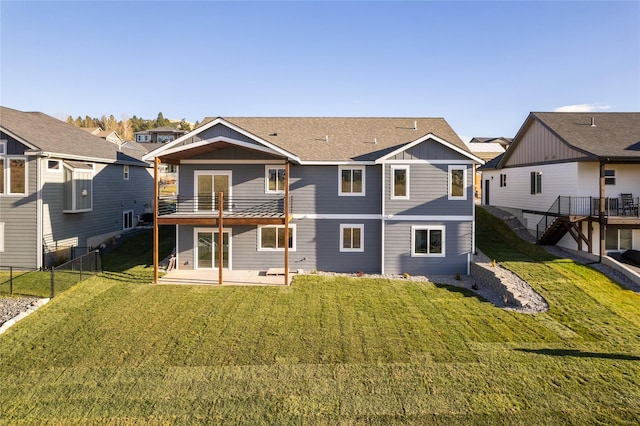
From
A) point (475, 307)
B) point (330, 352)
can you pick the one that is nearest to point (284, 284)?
point (330, 352)

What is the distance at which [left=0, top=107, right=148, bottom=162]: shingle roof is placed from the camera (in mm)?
17781

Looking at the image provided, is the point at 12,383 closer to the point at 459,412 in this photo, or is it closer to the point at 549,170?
the point at 459,412

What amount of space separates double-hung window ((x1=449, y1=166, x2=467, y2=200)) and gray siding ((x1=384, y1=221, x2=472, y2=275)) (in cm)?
128

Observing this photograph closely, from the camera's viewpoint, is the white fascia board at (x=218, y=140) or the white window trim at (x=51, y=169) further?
the white window trim at (x=51, y=169)

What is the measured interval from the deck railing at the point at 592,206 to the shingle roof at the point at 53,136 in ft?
82.0

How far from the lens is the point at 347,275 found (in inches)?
703

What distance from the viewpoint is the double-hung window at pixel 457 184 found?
58.1 feet

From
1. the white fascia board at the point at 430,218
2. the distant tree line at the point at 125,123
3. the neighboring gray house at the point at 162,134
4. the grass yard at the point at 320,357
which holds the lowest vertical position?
the grass yard at the point at 320,357

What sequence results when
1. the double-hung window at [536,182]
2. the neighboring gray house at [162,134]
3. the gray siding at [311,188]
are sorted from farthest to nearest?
the neighboring gray house at [162,134] < the double-hung window at [536,182] < the gray siding at [311,188]

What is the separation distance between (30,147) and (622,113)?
31219mm

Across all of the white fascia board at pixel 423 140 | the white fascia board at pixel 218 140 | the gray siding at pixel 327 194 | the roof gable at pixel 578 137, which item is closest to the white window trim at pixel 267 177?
the gray siding at pixel 327 194

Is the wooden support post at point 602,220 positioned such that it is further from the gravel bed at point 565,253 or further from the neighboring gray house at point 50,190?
the neighboring gray house at point 50,190

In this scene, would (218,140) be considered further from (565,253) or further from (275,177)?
(565,253)

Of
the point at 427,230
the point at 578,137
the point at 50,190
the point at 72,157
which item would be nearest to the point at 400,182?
the point at 427,230
